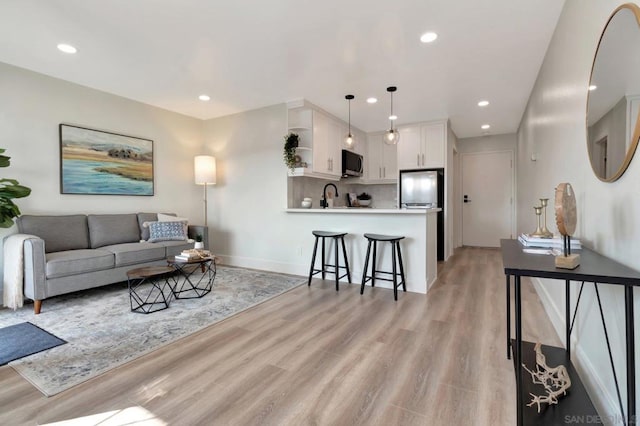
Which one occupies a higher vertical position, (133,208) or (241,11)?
(241,11)

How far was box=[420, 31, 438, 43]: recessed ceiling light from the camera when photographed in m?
2.69

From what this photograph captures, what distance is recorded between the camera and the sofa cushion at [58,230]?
338 cm

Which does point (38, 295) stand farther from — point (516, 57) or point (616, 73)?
point (516, 57)

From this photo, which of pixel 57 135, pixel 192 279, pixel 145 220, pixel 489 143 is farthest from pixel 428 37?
pixel 489 143

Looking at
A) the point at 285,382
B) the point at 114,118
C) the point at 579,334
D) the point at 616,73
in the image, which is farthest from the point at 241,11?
the point at 579,334

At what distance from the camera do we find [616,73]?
4.63ft

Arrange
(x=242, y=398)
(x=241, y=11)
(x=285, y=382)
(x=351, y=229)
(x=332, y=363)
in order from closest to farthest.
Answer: (x=242, y=398), (x=285, y=382), (x=332, y=363), (x=241, y=11), (x=351, y=229)

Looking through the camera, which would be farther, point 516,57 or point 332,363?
point 516,57

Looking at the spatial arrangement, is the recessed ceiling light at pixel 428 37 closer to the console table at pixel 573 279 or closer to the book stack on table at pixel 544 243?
the book stack on table at pixel 544 243

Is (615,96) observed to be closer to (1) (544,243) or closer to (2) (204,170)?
(1) (544,243)

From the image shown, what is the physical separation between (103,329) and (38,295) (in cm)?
100

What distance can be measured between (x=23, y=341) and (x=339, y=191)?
4.92m

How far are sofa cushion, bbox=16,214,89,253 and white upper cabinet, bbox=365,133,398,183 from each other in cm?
507

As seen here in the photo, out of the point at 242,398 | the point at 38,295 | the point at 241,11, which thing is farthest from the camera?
the point at 38,295
